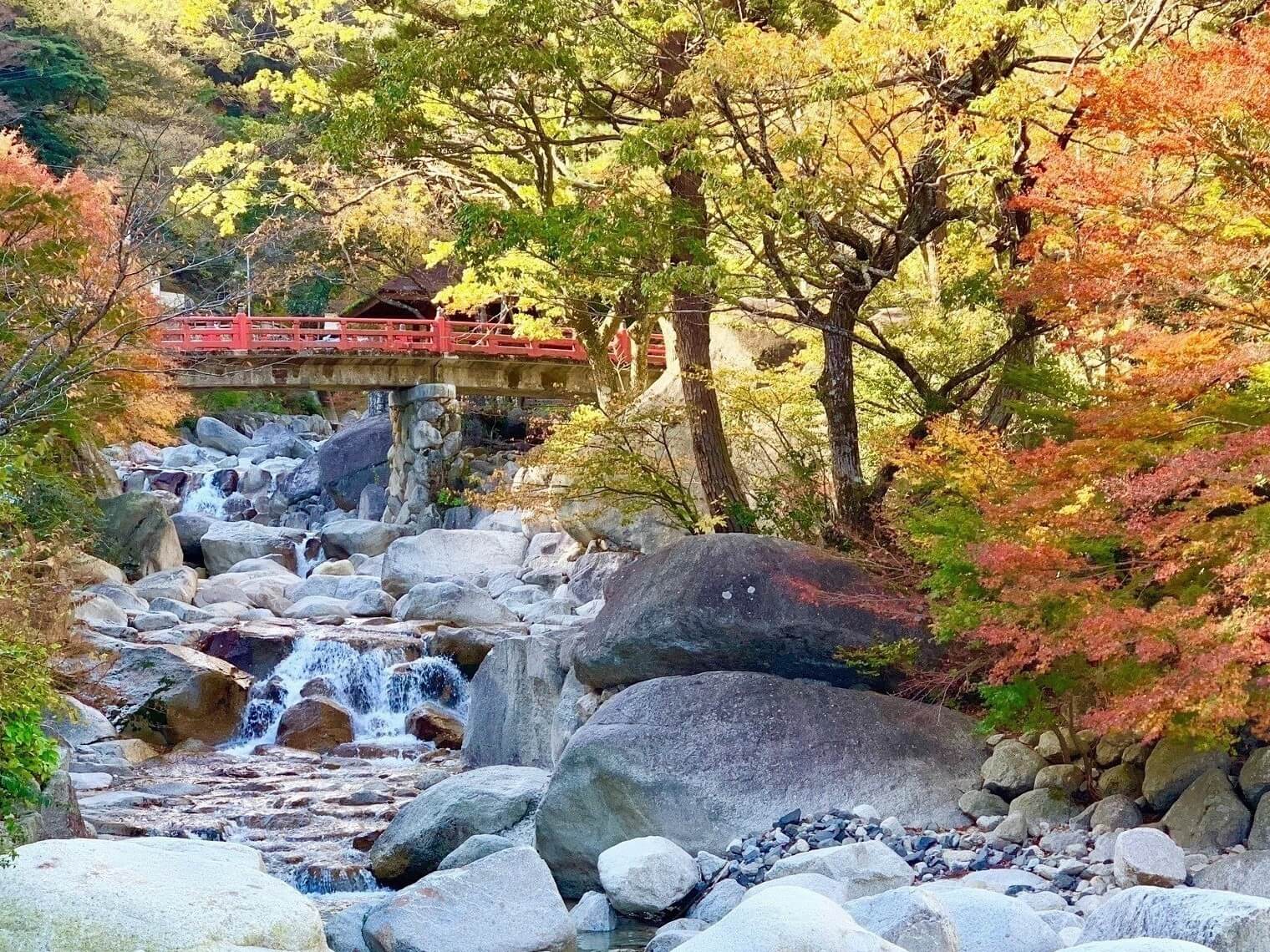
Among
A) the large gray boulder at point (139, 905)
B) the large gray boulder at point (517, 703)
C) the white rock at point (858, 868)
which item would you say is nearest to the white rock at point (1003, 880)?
the white rock at point (858, 868)

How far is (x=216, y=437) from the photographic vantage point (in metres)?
36.2

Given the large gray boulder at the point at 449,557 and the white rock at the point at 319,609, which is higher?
the large gray boulder at the point at 449,557

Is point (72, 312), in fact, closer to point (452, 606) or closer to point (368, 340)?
point (452, 606)

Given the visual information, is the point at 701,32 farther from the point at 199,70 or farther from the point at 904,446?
the point at 199,70

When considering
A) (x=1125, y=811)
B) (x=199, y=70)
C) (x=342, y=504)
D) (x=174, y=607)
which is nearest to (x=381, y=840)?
(x=1125, y=811)

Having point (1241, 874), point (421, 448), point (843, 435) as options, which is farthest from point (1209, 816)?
point (421, 448)

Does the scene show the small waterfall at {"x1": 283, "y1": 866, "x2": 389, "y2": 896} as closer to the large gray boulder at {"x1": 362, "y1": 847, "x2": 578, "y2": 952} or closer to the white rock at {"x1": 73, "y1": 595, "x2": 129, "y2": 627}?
the large gray boulder at {"x1": 362, "y1": 847, "x2": 578, "y2": 952}

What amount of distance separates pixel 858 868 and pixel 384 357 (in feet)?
72.8

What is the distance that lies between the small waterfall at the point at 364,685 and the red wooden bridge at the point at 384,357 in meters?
10.2

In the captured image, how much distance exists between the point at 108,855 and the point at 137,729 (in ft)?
28.8

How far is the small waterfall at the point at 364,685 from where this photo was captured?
16078 mm

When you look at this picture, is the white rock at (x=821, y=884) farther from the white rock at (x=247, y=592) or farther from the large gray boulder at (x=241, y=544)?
the large gray boulder at (x=241, y=544)

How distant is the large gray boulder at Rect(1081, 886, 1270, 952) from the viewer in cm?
578

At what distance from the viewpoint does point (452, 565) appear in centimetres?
2361
